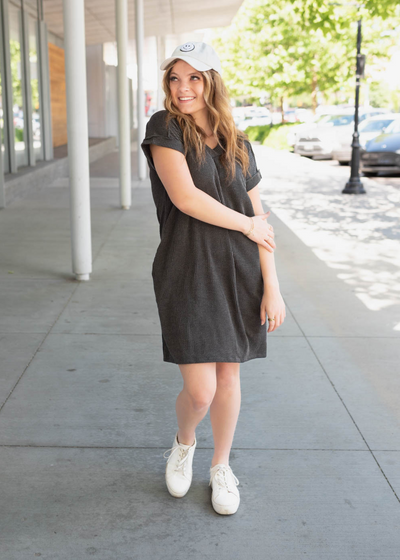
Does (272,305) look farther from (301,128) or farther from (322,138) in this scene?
(301,128)

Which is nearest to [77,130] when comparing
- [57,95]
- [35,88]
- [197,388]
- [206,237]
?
[206,237]

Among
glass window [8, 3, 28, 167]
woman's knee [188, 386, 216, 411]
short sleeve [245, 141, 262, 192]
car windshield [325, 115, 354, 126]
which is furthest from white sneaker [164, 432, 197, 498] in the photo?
car windshield [325, 115, 354, 126]

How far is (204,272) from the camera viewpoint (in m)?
2.89

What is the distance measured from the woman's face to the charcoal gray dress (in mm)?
84

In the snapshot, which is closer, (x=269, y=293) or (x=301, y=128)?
(x=269, y=293)

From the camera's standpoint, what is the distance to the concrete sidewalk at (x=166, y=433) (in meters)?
2.94

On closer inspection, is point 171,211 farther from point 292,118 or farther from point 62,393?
point 292,118

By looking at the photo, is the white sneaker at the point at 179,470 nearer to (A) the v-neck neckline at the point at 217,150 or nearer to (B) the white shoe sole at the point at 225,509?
(B) the white shoe sole at the point at 225,509

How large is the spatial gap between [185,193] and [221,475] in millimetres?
1293

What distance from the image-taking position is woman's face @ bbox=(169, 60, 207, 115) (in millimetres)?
2807

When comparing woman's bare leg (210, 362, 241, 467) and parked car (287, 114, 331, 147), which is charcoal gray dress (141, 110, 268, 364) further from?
parked car (287, 114, 331, 147)

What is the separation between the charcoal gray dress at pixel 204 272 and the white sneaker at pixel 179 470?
56 cm

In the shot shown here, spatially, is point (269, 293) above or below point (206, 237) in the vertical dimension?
below

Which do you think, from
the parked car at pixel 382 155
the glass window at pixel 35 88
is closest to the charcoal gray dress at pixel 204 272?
the glass window at pixel 35 88
